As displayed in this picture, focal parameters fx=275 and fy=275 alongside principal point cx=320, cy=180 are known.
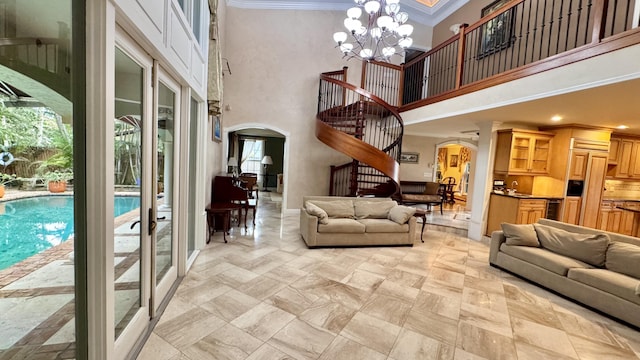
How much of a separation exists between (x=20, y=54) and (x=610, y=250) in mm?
4994

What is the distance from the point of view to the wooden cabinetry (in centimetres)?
504

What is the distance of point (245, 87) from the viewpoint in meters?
6.75

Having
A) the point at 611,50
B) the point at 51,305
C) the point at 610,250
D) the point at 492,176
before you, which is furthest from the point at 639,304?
the point at 51,305

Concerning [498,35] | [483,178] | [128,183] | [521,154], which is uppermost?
[498,35]

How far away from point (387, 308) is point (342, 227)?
1803 mm

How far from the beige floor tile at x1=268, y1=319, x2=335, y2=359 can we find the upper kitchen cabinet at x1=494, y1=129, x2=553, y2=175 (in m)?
4.86

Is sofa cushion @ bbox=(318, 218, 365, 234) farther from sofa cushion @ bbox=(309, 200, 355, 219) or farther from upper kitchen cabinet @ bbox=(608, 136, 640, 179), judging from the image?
upper kitchen cabinet @ bbox=(608, 136, 640, 179)

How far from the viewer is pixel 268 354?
6.68 ft

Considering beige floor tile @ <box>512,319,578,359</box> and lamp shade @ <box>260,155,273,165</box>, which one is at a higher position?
lamp shade @ <box>260,155,273,165</box>

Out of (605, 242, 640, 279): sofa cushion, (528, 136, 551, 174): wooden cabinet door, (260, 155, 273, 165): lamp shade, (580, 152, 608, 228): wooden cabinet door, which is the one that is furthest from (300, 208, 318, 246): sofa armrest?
(260, 155, 273, 165): lamp shade

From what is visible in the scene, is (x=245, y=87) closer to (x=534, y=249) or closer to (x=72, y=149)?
(x=72, y=149)

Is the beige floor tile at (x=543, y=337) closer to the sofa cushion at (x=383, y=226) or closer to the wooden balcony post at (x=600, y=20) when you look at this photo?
the sofa cushion at (x=383, y=226)

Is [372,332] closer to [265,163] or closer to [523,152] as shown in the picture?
[523,152]

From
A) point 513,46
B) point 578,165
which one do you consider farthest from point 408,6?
point 578,165
